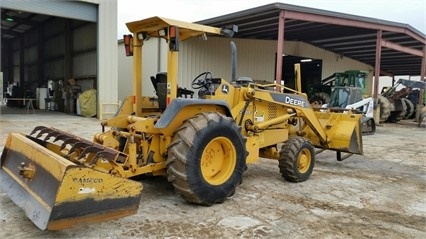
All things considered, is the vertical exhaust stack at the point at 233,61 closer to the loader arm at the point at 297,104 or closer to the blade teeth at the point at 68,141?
the loader arm at the point at 297,104

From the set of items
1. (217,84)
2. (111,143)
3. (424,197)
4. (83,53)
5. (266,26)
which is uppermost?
(266,26)

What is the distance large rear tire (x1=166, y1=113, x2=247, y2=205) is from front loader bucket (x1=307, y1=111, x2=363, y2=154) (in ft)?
8.30

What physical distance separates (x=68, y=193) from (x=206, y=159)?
1615 mm

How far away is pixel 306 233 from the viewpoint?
3.34m

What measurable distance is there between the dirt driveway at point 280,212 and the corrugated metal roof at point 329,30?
7.90 metres

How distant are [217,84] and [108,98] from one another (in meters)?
10.7

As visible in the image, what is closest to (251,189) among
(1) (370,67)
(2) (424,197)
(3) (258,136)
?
(3) (258,136)

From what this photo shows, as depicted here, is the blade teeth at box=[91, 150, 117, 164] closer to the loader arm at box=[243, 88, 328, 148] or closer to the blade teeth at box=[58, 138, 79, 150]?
the blade teeth at box=[58, 138, 79, 150]

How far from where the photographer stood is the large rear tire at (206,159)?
364 centimetres

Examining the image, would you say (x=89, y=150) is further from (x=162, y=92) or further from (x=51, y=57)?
(x=51, y=57)

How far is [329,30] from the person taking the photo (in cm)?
1617

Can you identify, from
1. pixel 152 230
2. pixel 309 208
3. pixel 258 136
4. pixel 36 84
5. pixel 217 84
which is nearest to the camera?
pixel 152 230

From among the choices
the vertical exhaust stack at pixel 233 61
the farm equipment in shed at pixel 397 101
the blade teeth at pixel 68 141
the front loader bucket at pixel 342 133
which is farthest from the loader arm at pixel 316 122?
the farm equipment in shed at pixel 397 101

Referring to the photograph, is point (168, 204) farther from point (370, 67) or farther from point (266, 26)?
point (370, 67)
